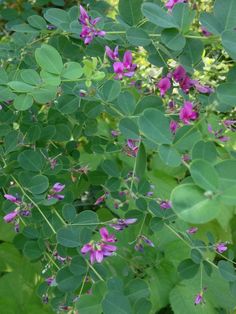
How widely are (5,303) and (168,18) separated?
1.00 meters

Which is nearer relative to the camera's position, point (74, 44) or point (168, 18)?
point (168, 18)

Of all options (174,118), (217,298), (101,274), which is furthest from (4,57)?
(217,298)

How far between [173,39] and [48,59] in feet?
0.81

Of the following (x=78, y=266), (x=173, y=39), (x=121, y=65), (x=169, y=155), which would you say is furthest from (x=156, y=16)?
(x=78, y=266)

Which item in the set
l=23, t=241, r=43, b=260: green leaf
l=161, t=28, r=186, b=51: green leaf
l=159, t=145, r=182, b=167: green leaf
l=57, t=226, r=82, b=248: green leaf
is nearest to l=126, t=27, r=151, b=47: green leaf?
l=161, t=28, r=186, b=51: green leaf

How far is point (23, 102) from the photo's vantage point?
0.99m

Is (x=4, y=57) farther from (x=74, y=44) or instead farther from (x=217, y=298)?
(x=217, y=298)

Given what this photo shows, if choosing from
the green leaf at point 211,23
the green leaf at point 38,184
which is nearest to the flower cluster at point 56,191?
the green leaf at point 38,184

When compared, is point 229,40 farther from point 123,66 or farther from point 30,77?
point 30,77

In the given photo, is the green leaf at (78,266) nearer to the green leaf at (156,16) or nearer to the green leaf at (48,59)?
the green leaf at (48,59)

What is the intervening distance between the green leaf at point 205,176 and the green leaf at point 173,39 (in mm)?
365

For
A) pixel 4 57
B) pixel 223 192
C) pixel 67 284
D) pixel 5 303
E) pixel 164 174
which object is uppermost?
pixel 223 192

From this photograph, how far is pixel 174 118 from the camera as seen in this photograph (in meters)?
0.99

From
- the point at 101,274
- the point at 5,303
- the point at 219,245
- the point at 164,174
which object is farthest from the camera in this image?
the point at 164,174
